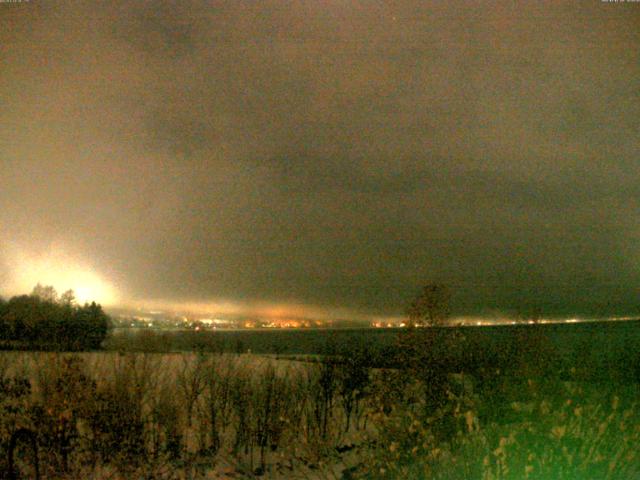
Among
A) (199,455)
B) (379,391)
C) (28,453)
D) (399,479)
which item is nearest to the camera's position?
(399,479)

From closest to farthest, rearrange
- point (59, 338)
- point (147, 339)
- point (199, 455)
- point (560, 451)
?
point (560, 451) → point (199, 455) → point (147, 339) → point (59, 338)

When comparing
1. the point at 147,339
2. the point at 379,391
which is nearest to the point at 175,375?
the point at 147,339

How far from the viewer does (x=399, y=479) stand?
714 cm

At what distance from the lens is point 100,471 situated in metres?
9.78

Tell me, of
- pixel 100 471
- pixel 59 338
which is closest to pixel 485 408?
pixel 100 471

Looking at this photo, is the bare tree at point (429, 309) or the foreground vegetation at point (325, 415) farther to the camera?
the bare tree at point (429, 309)

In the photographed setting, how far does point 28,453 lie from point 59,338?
4986 mm

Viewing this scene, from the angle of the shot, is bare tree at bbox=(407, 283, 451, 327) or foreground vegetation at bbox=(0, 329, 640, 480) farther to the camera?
bare tree at bbox=(407, 283, 451, 327)

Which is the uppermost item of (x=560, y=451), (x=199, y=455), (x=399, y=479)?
(x=560, y=451)

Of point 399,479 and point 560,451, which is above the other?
point 560,451

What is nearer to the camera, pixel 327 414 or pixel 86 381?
pixel 86 381

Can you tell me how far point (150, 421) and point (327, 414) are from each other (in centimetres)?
473

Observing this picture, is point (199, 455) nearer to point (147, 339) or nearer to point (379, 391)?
point (147, 339)

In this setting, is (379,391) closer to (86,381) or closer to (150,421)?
(150,421)
